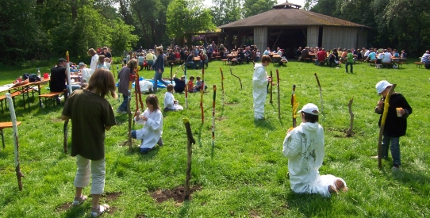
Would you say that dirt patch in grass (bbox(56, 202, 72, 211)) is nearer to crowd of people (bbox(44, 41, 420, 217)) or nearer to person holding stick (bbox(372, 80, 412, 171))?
crowd of people (bbox(44, 41, 420, 217))

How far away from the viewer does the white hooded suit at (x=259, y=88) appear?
9453mm

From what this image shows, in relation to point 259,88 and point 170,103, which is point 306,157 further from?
point 170,103

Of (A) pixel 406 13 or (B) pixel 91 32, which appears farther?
(A) pixel 406 13

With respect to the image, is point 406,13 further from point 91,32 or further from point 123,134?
point 123,134

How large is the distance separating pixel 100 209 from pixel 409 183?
4774 mm

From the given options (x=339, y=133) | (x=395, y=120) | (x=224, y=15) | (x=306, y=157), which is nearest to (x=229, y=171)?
(x=306, y=157)

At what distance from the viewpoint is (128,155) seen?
693 cm

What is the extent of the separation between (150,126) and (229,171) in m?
2.09

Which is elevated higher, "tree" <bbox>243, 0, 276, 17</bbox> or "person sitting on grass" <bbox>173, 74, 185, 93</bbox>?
"tree" <bbox>243, 0, 276, 17</bbox>

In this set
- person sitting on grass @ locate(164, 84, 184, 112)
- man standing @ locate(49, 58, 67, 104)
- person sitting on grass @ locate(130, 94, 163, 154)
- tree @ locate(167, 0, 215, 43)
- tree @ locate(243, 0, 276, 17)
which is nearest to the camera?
person sitting on grass @ locate(130, 94, 163, 154)

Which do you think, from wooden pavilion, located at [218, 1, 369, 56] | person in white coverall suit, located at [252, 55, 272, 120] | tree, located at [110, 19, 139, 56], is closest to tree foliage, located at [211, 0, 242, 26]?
wooden pavilion, located at [218, 1, 369, 56]

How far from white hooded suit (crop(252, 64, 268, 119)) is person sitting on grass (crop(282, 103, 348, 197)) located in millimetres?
4423

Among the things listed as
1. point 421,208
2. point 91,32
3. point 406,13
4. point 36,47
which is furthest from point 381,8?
point 421,208

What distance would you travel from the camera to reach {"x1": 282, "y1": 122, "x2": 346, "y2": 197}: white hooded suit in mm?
4965
